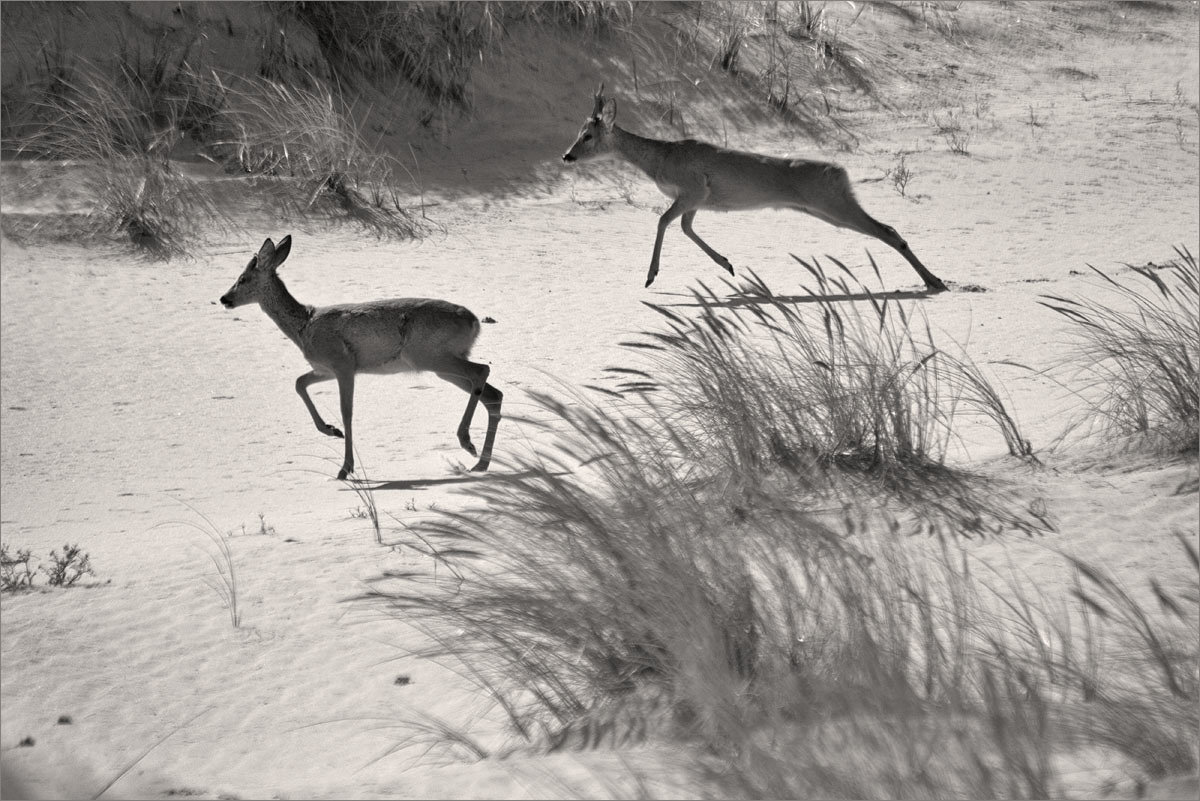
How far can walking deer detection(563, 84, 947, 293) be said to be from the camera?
12.5 meters

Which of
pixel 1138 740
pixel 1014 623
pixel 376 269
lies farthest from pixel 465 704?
pixel 376 269

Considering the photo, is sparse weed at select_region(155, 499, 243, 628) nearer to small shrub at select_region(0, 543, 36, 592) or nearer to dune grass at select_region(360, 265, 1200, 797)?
dune grass at select_region(360, 265, 1200, 797)

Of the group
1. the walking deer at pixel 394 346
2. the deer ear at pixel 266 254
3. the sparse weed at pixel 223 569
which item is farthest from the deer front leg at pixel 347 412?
the deer ear at pixel 266 254

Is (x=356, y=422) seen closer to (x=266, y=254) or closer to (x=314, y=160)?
(x=266, y=254)

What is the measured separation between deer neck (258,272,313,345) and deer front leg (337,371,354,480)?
25.4 inches

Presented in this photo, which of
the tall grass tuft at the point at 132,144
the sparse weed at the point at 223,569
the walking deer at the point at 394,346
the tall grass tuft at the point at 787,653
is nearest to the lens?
the tall grass tuft at the point at 787,653

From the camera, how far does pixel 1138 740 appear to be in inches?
131

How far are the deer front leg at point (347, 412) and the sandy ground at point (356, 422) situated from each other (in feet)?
0.51

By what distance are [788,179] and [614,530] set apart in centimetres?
881

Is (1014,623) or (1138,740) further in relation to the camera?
(1014,623)

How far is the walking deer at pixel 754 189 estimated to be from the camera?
12539 millimetres

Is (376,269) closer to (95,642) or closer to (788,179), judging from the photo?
(788,179)

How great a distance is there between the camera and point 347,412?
27.0 ft

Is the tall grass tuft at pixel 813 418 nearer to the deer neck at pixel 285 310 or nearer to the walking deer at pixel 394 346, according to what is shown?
the walking deer at pixel 394 346
